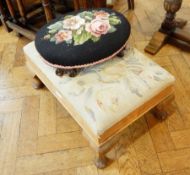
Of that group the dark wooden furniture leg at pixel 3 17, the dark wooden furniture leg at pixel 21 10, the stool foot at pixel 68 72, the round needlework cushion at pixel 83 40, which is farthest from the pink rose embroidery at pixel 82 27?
the dark wooden furniture leg at pixel 3 17

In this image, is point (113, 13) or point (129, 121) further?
point (113, 13)

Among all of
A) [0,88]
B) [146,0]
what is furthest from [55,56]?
[146,0]

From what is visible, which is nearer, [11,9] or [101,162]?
[101,162]

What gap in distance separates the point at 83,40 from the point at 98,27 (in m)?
0.09

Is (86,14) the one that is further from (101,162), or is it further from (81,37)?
(101,162)

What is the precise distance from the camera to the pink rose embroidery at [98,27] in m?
0.92

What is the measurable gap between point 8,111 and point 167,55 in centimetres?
94

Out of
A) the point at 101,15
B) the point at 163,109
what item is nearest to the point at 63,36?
the point at 101,15

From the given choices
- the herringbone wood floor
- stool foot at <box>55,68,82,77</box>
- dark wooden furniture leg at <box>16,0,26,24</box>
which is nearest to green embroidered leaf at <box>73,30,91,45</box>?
stool foot at <box>55,68,82,77</box>

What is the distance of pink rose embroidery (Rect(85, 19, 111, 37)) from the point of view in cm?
92

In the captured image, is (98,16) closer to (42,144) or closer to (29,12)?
(42,144)

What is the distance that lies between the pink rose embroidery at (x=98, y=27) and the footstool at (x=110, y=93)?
0.40 feet

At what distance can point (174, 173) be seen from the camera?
94 cm

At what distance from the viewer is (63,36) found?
93cm
